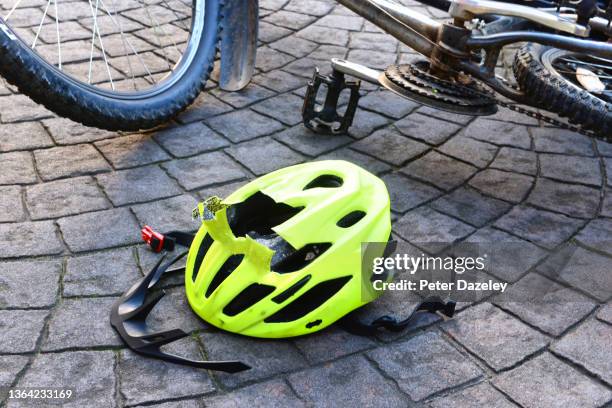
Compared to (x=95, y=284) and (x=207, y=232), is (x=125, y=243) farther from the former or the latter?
(x=207, y=232)

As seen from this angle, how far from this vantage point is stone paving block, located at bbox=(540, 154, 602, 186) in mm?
3652

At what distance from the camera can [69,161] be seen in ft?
11.4

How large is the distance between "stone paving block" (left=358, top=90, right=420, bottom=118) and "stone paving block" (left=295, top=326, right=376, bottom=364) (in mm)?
1919

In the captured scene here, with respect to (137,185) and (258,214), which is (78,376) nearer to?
(258,214)

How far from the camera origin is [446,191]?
11.4 feet

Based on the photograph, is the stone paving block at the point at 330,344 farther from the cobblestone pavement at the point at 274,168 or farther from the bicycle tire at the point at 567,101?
the bicycle tire at the point at 567,101

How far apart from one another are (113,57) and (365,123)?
182 cm

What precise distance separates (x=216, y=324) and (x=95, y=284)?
56 cm

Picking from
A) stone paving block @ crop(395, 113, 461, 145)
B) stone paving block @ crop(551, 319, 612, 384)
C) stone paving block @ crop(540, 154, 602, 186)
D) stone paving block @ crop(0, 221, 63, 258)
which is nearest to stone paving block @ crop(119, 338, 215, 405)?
stone paving block @ crop(0, 221, 63, 258)

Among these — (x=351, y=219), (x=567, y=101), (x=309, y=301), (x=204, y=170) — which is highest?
(x=567, y=101)

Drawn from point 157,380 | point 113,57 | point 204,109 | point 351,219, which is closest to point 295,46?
point 204,109

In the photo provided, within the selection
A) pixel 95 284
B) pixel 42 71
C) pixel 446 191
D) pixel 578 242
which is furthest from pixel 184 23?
pixel 578 242

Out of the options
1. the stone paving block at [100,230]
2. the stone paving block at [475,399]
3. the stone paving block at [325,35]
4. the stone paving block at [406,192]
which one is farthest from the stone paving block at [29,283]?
the stone paving block at [325,35]

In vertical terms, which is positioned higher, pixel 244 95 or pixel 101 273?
pixel 244 95
